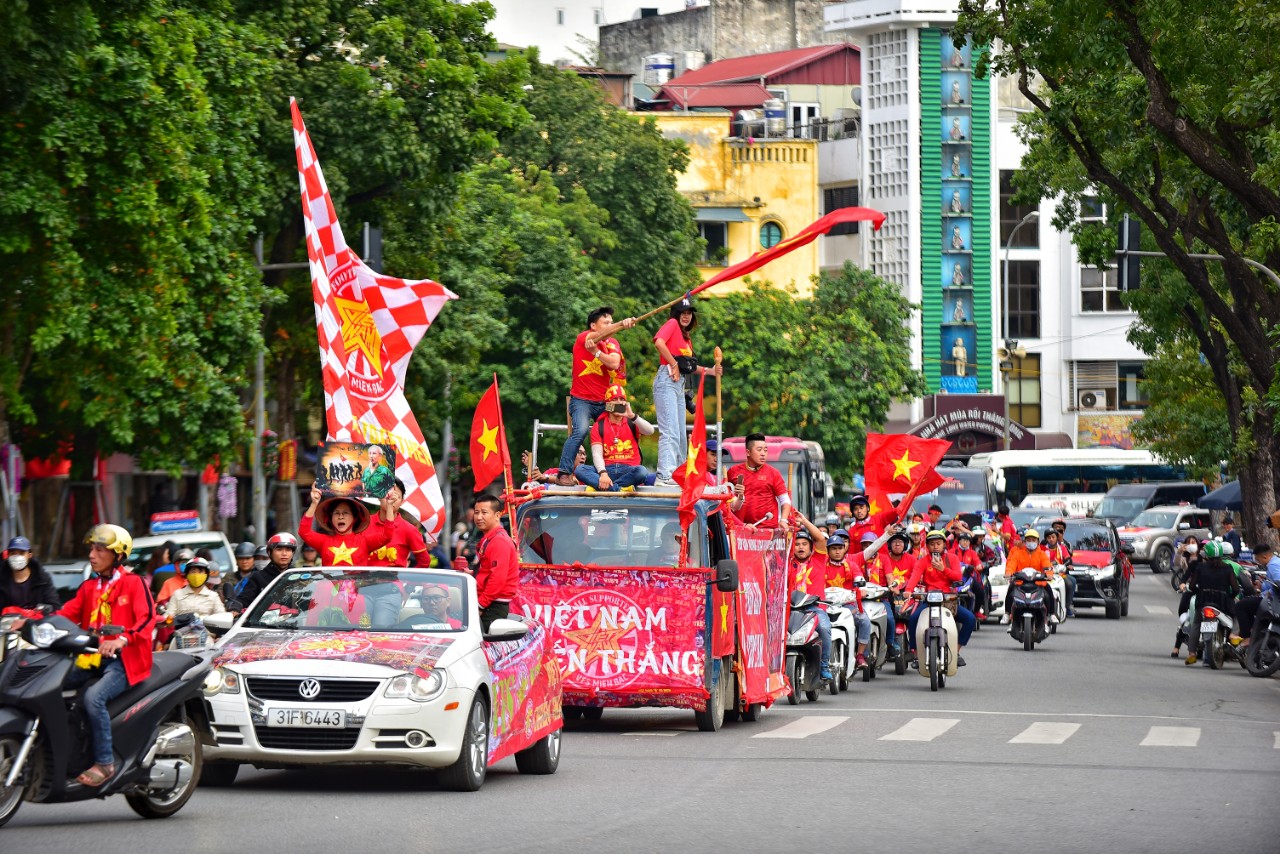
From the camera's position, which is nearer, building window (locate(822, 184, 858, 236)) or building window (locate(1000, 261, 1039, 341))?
building window (locate(822, 184, 858, 236))

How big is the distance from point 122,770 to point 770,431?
55.2m

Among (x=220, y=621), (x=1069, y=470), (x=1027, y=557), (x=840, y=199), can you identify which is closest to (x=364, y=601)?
(x=220, y=621)

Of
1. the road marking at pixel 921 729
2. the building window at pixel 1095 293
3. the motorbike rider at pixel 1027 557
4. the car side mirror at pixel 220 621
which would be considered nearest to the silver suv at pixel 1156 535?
the building window at pixel 1095 293

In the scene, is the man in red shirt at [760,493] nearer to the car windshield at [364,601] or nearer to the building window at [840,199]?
the car windshield at [364,601]

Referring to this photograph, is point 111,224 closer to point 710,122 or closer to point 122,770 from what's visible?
point 122,770

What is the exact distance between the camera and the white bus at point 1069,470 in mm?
72188

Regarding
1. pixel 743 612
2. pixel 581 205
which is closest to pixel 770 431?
pixel 581 205

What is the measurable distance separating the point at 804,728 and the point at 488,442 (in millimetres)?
3561

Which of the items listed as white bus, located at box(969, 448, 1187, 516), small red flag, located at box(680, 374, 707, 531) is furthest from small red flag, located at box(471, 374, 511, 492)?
white bus, located at box(969, 448, 1187, 516)

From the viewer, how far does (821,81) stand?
292ft

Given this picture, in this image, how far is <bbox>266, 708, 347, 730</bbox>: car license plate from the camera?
12352 millimetres

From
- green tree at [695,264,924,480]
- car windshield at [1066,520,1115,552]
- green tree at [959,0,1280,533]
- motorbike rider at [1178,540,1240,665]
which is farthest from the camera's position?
green tree at [695,264,924,480]

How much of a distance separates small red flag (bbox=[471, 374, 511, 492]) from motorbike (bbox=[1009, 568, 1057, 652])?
44.3 feet

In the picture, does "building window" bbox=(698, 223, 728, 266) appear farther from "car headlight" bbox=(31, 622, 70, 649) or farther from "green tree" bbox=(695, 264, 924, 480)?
"car headlight" bbox=(31, 622, 70, 649)
